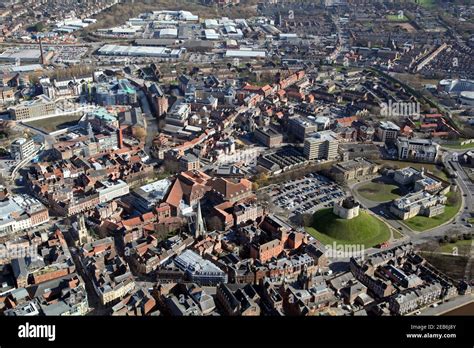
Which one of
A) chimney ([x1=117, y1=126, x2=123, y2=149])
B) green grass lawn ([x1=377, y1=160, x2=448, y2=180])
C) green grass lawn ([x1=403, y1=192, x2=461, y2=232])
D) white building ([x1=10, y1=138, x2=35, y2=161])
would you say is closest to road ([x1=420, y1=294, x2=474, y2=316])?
green grass lawn ([x1=403, y1=192, x2=461, y2=232])

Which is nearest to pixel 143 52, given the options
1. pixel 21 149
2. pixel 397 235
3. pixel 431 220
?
pixel 21 149

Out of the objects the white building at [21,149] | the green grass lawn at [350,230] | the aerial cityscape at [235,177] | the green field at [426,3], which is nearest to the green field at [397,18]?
the green field at [426,3]

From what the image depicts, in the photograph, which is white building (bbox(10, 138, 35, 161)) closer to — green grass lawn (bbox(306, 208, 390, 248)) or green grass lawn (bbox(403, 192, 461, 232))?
green grass lawn (bbox(306, 208, 390, 248))

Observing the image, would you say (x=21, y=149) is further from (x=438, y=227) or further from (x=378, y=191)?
(x=438, y=227)

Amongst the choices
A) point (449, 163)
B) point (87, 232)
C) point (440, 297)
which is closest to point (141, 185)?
point (87, 232)

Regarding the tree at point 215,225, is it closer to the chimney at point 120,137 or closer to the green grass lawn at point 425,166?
the chimney at point 120,137
